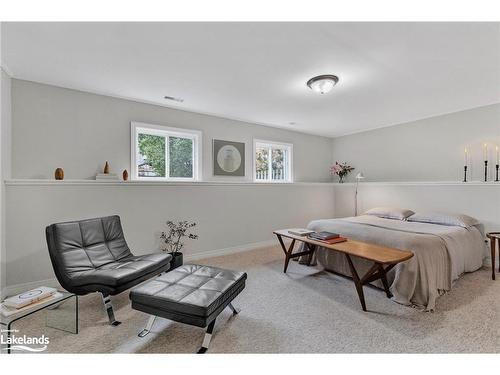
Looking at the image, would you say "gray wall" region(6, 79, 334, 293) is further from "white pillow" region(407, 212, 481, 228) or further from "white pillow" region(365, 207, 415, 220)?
"white pillow" region(407, 212, 481, 228)

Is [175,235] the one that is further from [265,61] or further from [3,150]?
[265,61]

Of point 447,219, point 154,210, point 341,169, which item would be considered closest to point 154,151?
point 154,210

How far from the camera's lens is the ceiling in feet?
5.91

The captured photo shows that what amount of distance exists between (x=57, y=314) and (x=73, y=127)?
7.08 ft

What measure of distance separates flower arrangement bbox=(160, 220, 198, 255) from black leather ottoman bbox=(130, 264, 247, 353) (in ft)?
4.68

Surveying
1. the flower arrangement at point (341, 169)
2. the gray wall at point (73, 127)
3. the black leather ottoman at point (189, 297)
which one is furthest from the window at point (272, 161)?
the black leather ottoman at point (189, 297)

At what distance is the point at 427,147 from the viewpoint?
4.11 m

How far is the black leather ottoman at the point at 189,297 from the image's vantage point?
1539 millimetres

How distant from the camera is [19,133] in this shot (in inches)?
104

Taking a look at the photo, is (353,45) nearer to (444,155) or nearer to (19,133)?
(444,155)

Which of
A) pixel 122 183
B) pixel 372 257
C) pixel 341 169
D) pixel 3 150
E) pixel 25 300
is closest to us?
pixel 25 300

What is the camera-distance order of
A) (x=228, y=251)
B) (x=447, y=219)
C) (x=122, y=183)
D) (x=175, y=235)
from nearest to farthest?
(x=122, y=183) → (x=447, y=219) → (x=175, y=235) → (x=228, y=251)

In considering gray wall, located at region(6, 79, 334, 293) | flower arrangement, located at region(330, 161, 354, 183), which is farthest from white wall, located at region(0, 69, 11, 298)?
flower arrangement, located at region(330, 161, 354, 183)
